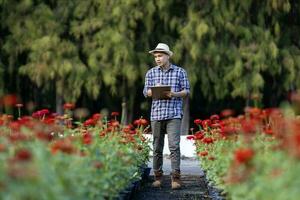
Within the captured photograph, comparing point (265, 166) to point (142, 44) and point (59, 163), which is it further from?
point (142, 44)

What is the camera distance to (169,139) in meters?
7.38

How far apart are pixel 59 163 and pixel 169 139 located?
3.81 m

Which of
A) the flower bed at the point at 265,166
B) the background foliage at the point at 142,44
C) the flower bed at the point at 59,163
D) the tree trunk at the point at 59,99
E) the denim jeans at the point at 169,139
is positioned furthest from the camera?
the tree trunk at the point at 59,99

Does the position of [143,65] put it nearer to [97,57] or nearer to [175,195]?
[97,57]

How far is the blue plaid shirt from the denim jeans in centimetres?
7

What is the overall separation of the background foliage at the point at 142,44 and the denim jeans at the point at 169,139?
8.54 metres

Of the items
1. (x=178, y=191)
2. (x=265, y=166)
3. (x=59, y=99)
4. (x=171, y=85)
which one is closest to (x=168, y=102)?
(x=171, y=85)

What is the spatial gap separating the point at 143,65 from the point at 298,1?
3.98 m

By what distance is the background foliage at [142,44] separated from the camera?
53.2ft

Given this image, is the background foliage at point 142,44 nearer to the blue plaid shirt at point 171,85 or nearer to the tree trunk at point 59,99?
the tree trunk at point 59,99

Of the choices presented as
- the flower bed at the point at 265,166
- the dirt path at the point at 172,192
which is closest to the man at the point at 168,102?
the dirt path at the point at 172,192

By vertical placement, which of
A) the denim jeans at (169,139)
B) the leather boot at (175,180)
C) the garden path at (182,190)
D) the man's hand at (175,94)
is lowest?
the garden path at (182,190)

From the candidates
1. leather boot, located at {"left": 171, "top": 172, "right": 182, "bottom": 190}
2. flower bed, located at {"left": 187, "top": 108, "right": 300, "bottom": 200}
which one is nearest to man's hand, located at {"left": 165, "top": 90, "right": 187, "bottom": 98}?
leather boot, located at {"left": 171, "top": 172, "right": 182, "bottom": 190}

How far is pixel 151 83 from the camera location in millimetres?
7531
